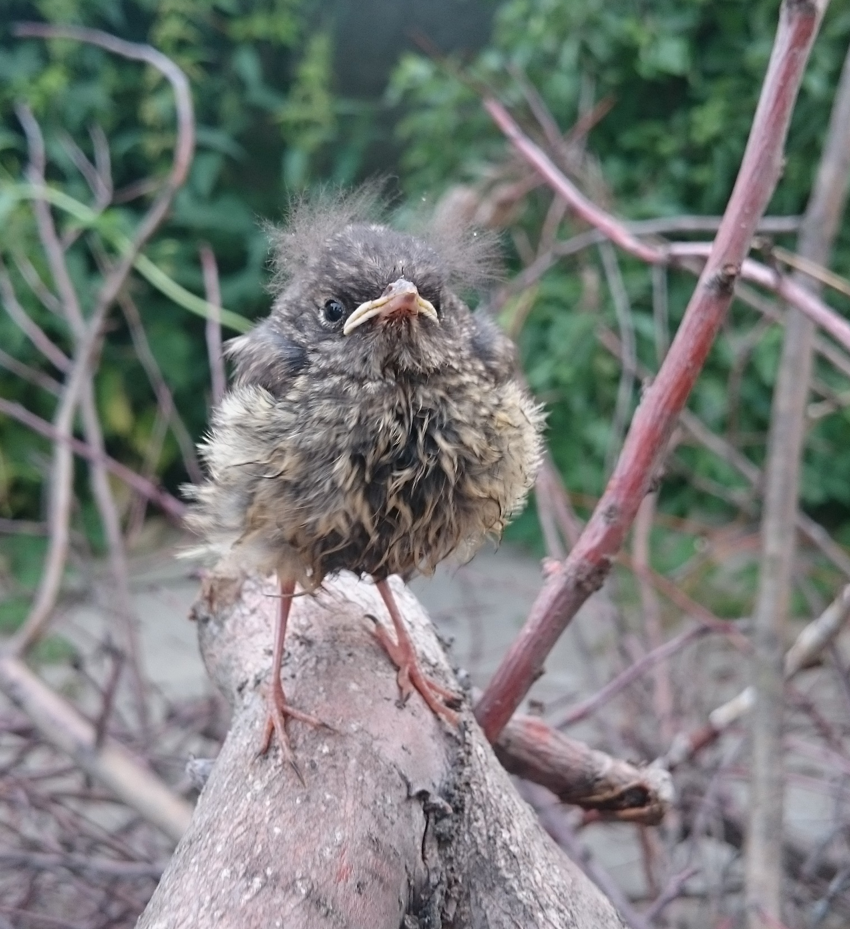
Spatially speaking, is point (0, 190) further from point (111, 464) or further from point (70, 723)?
point (70, 723)

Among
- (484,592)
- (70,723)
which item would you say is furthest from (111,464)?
(484,592)

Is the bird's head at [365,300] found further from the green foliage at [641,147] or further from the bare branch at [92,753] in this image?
the green foliage at [641,147]

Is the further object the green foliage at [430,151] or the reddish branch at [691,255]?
the green foliage at [430,151]

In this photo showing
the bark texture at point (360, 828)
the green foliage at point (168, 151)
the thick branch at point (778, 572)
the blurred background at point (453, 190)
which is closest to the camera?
the bark texture at point (360, 828)

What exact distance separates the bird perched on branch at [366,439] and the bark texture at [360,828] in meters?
0.04

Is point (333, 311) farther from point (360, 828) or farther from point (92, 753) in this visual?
point (92, 753)

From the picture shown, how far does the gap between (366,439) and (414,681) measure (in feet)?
0.91

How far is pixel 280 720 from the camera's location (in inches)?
36.1

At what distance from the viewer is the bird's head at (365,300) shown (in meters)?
0.97

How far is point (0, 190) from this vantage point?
8.38ft

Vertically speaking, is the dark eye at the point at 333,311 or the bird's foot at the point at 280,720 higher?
the dark eye at the point at 333,311

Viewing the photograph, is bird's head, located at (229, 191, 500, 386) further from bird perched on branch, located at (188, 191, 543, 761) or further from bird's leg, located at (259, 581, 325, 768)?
bird's leg, located at (259, 581, 325, 768)

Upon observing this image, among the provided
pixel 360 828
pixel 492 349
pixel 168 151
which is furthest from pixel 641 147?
pixel 360 828

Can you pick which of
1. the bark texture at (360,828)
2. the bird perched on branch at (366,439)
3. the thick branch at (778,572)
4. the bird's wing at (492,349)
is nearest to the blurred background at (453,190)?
the thick branch at (778,572)
